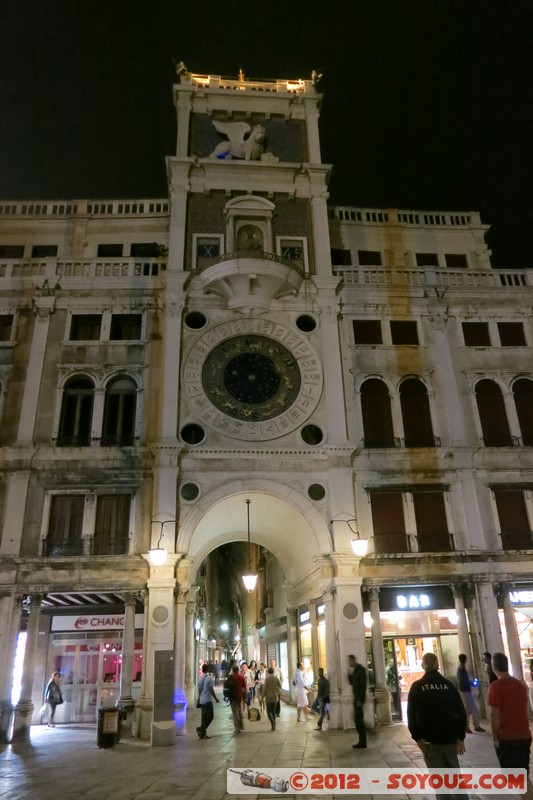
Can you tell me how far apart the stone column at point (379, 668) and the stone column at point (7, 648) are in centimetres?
1146

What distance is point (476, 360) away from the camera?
23.5m

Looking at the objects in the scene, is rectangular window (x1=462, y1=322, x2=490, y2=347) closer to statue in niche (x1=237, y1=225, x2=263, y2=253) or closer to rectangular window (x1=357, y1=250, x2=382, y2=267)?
rectangular window (x1=357, y1=250, x2=382, y2=267)

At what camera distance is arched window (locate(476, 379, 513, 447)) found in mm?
22188

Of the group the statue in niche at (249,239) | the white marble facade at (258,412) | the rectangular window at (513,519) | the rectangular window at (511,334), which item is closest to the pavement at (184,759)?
the white marble facade at (258,412)

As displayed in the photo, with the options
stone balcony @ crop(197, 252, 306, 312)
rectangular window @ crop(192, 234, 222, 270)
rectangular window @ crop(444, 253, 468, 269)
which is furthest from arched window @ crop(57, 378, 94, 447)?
rectangular window @ crop(444, 253, 468, 269)

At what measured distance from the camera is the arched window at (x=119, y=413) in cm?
2108

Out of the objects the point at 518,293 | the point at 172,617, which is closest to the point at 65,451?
the point at 172,617

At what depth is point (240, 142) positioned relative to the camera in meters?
26.5

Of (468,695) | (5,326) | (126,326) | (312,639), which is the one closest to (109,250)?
(126,326)

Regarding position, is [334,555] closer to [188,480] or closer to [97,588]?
[188,480]

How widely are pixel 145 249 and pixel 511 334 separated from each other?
666 inches

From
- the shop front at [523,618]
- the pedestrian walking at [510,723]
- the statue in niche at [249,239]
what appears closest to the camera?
the pedestrian walking at [510,723]

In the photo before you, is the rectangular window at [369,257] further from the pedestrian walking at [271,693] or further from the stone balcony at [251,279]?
the pedestrian walking at [271,693]

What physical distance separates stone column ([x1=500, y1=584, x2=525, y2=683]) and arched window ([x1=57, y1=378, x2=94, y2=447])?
1575cm
